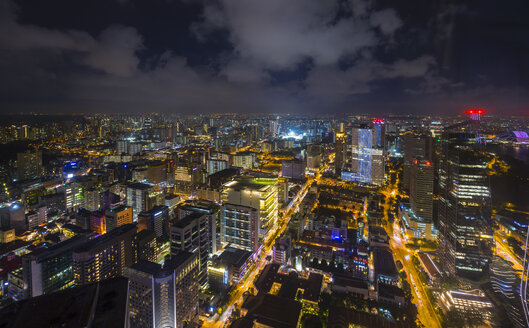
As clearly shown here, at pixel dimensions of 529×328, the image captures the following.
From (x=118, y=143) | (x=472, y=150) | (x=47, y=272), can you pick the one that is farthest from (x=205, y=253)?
(x=118, y=143)

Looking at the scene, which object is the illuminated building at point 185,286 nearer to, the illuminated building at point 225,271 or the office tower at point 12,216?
the illuminated building at point 225,271

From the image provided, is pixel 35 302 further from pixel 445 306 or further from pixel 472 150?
pixel 472 150

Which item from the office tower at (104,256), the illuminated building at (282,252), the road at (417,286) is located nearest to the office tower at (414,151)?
the road at (417,286)

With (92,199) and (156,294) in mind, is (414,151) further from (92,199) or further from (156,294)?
(92,199)

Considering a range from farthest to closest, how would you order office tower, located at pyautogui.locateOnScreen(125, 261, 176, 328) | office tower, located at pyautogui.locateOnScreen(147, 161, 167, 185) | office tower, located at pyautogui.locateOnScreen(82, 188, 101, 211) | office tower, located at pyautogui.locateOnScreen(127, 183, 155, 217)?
office tower, located at pyautogui.locateOnScreen(147, 161, 167, 185) < office tower, located at pyautogui.locateOnScreen(82, 188, 101, 211) < office tower, located at pyautogui.locateOnScreen(127, 183, 155, 217) < office tower, located at pyautogui.locateOnScreen(125, 261, 176, 328)

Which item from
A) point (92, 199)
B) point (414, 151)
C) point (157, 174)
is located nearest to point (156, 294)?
point (92, 199)

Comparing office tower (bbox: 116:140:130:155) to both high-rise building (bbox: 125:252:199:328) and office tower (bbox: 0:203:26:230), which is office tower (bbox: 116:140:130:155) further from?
high-rise building (bbox: 125:252:199:328)

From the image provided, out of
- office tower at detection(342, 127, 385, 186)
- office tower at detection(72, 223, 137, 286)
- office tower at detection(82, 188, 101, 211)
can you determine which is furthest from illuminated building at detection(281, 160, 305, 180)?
office tower at detection(72, 223, 137, 286)
